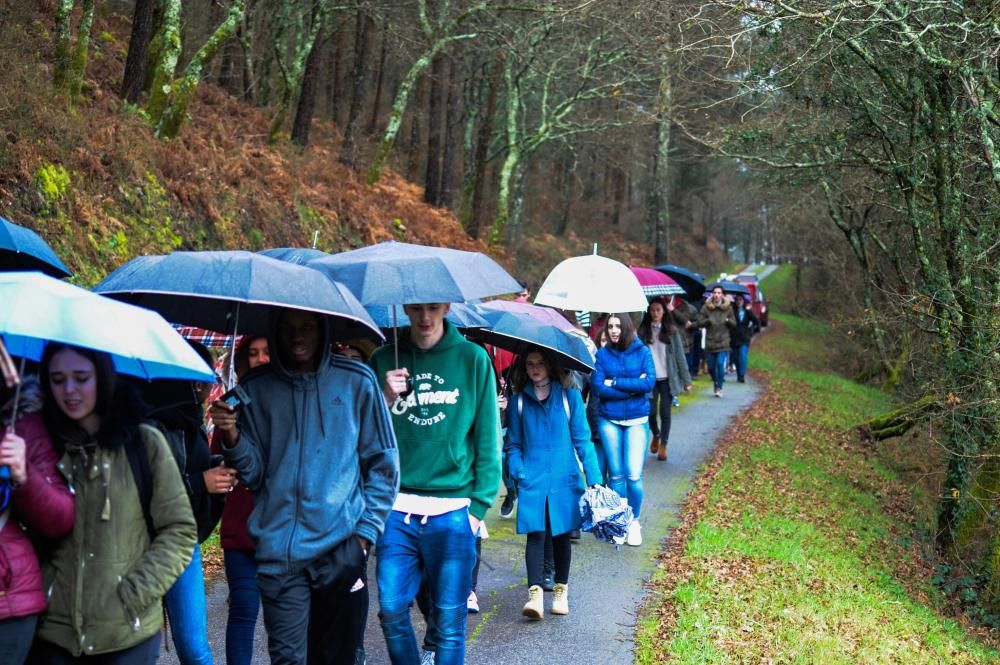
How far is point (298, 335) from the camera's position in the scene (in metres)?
4.49

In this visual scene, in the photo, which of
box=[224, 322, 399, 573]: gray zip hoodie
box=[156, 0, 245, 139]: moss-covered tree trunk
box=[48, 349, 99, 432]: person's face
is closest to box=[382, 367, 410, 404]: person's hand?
box=[224, 322, 399, 573]: gray zip hoodie

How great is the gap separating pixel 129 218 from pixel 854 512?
9.84m

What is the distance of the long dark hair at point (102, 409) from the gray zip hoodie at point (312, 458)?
0.77 metres

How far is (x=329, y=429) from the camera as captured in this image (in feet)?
14.8

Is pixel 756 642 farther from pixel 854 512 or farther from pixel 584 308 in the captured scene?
pixel 854 512

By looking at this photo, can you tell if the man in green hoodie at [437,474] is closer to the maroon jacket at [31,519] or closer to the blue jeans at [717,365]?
the maroon jacket at [31,519]

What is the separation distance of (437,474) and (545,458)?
2.30m

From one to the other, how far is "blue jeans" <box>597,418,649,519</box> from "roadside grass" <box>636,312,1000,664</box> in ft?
2.17

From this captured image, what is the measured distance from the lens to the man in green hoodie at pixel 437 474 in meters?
5.10

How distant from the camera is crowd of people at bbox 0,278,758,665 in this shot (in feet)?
11.5

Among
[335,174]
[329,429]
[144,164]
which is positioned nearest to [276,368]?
[329,429]

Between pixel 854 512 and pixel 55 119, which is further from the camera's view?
pixel 854 512

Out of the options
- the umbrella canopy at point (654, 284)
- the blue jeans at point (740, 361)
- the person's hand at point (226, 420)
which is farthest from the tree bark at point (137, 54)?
the blue jeans at point (740, 361)

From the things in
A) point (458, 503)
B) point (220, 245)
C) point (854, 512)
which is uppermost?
point (220, 245)
